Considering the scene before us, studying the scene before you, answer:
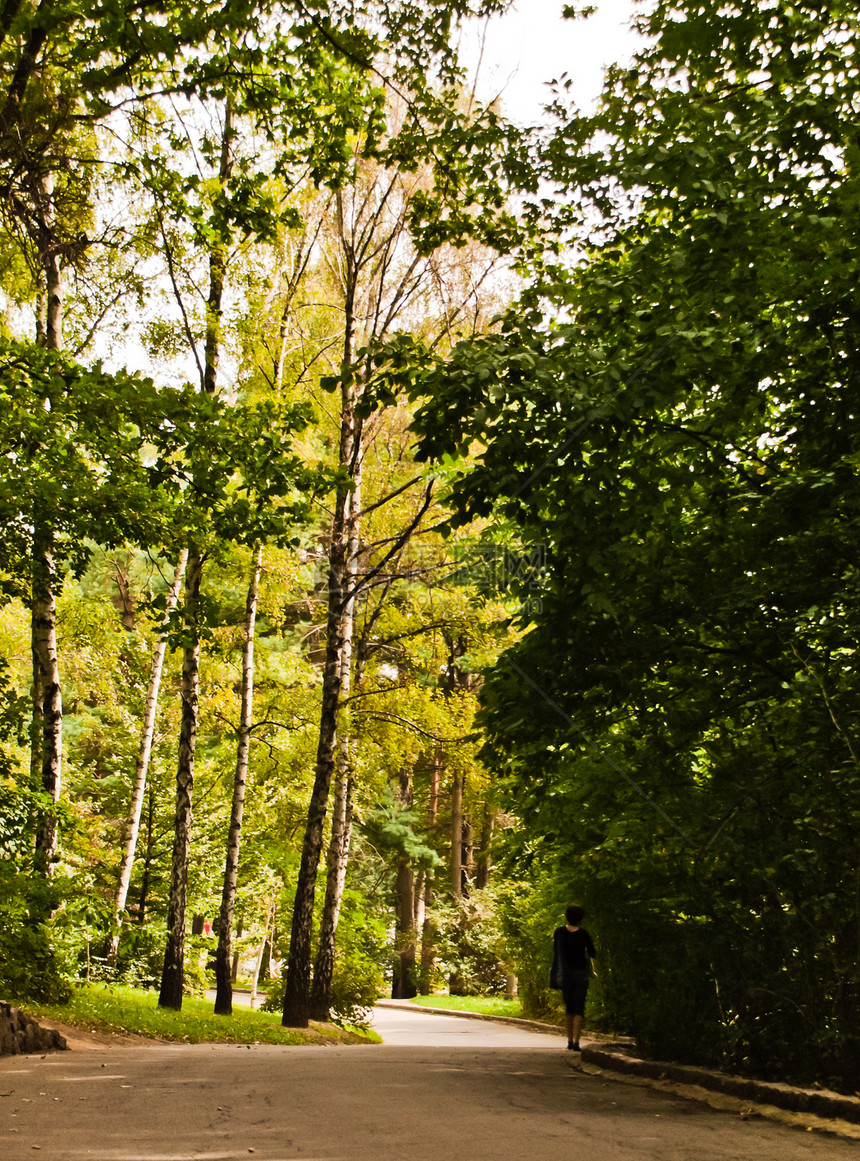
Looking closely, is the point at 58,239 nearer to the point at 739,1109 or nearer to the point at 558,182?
the point at 558,182

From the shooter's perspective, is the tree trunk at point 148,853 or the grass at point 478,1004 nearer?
the tree trunk at point 148,853

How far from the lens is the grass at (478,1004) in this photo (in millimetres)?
24952

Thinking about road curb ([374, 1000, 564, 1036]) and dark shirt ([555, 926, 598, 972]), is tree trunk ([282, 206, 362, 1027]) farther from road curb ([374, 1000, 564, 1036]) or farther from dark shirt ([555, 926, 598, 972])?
road curb ([374, 1000, 564, 1036])

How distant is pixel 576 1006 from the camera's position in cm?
1079

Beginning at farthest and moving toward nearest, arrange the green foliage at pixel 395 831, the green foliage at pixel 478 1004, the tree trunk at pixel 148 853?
the green foliage at pixel 395 831, the green foliage at pixel 478 1004, the tree trunk at pixel 148 853

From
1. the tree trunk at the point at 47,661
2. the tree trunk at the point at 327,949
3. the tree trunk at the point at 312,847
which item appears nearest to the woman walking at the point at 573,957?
the tree trunk at the point at 312,847

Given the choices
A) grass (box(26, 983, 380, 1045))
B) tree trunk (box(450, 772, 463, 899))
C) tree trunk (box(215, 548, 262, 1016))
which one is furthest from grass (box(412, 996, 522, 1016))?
tree trunk (box(215, 548, 262, 1016))

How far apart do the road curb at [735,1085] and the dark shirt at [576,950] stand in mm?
870

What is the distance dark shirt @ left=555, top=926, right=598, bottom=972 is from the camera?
34.1ft

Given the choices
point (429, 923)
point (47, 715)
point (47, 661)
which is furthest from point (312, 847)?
point (429, 923)

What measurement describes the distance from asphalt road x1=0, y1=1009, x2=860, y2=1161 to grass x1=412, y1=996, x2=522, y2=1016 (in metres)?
16.7

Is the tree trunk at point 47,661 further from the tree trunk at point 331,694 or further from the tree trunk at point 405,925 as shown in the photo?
the tree trunk at point 405,925

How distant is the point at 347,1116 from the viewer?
611cm

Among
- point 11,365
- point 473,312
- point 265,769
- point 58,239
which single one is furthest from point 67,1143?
point 265,769
